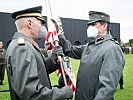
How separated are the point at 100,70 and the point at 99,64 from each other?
93mm

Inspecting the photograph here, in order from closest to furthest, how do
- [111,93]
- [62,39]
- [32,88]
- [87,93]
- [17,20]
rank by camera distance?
[32,88]
[17,20]
[111,93]
[87,93]
[62,39]

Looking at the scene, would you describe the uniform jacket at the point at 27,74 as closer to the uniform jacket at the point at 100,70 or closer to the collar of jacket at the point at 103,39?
the uniform jacket at the point at 100,70

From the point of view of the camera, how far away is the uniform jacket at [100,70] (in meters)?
4.55

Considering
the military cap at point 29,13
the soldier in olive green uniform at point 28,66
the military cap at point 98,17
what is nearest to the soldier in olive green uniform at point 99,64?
the military cap at point 98,17

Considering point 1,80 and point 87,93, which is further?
point 1,80

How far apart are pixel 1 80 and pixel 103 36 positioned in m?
12.0

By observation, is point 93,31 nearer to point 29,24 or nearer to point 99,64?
point 99,64

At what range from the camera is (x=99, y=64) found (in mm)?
4770

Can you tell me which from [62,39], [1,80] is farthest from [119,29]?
[62,39]

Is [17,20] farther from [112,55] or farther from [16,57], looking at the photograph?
[112,55]

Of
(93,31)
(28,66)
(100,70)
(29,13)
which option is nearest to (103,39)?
(93,31)

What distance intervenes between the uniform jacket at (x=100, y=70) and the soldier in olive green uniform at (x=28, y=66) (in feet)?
2.92

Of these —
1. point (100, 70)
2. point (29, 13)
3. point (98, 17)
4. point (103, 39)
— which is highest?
point (29, 13)

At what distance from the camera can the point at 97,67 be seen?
4.78 metres
